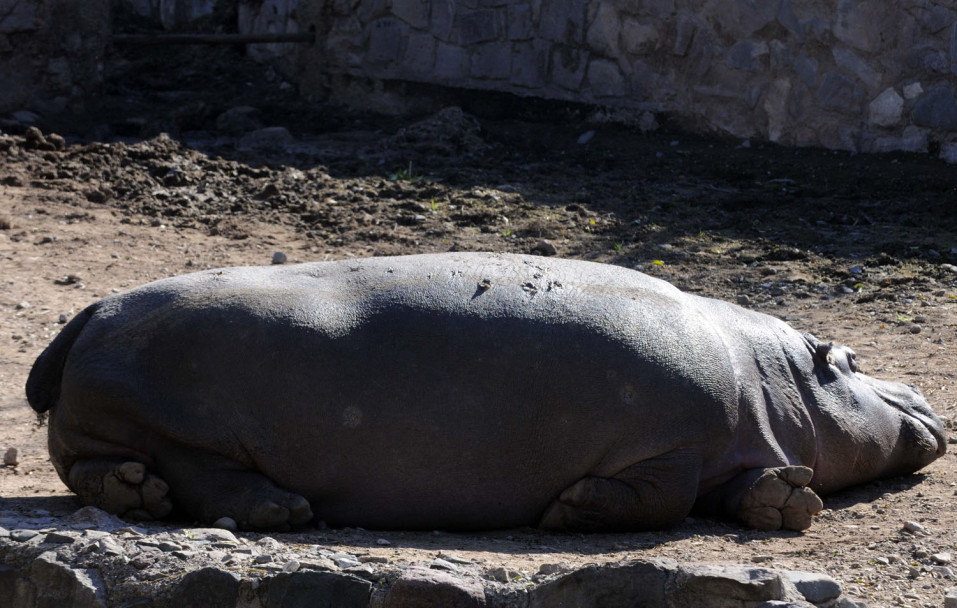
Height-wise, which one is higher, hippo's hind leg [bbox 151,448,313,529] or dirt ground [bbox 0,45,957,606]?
dirt ground [bbox 0,45,957,606]

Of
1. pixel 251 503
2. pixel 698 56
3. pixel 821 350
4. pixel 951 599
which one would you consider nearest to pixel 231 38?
pixel 698 56

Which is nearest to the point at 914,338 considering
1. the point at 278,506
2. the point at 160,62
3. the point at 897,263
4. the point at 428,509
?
the point at 897,263

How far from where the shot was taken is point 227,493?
3.59m

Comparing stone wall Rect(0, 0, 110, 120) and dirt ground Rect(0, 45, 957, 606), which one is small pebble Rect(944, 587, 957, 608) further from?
stone wall Rect(0, 0, 110, 120)

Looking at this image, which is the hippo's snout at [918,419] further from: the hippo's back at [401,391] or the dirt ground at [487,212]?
the hippo's back at [401,391]

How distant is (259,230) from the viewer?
7930 millimetres

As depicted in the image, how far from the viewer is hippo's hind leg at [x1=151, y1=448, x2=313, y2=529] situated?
3.53 meters

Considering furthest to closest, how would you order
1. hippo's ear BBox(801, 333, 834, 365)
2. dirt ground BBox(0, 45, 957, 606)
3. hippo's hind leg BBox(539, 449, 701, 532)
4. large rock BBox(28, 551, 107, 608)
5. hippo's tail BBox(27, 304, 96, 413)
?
dirt ground BBox(0, 45, 957, 606)
hippo's ear BBox(801, 333, 834, 365)
hippo's tail BBox(27, 304, 96, 413)
hippo's hind leg BBox(539, 449, 701, 532)
large rock BBox(28, 551, 107, 608)

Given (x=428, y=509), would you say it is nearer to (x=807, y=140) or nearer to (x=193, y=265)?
(x=193, y=265)

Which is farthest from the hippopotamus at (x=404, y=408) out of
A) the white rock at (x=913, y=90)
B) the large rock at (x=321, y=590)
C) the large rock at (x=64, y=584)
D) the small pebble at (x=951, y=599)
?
the white rock at (x=913, y=90)

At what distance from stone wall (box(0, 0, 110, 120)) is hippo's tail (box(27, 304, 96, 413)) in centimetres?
656

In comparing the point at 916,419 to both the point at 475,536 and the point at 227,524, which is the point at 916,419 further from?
the point at 227,524

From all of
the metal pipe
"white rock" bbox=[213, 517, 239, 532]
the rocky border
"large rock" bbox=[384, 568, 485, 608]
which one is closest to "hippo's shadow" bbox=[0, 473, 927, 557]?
"white rock" bbox=[213, 517, 239, 532]

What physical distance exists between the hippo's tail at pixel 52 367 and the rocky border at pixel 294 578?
617mm
